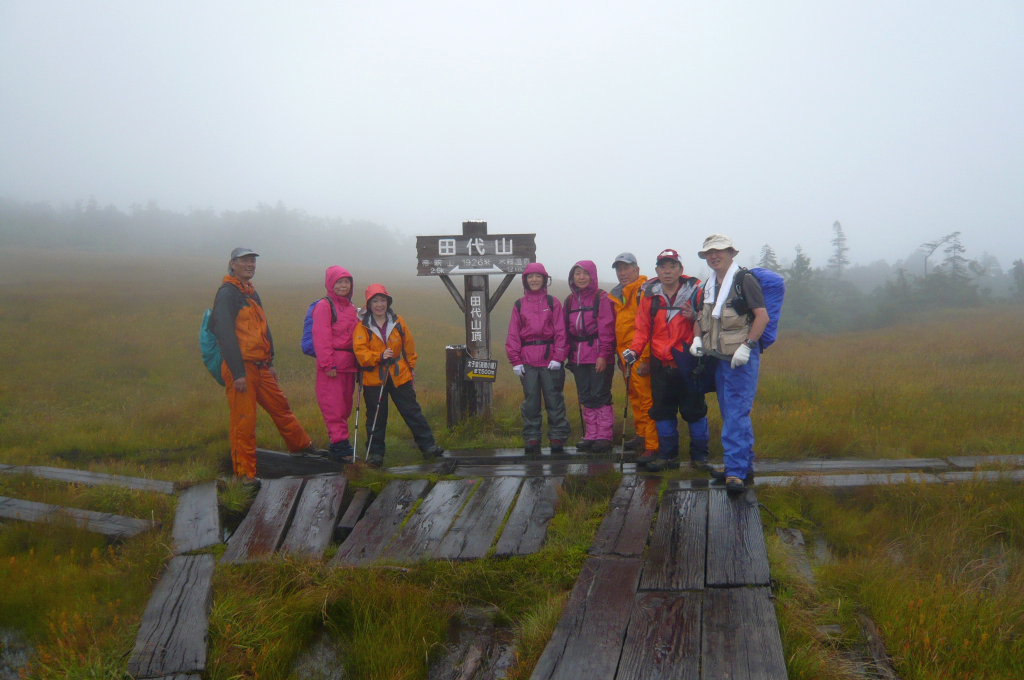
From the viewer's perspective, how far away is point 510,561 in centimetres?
448

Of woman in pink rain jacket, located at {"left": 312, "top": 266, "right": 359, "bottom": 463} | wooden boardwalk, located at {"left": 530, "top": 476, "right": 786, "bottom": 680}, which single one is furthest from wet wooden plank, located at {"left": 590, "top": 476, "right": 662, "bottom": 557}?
woman in pink rain jacket, located at {"left": 312, "top": 266, "right": 359, "bottom": 463}

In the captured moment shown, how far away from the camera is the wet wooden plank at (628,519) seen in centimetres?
430

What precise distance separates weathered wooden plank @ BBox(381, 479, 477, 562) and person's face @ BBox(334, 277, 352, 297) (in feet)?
9.19

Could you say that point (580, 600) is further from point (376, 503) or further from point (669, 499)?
point (376, 503)

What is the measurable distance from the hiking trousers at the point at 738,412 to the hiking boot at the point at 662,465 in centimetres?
85

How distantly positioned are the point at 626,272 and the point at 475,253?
2664mm

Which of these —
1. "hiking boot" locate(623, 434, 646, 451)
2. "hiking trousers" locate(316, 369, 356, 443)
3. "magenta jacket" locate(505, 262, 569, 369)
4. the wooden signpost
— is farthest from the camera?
the wooden signpost

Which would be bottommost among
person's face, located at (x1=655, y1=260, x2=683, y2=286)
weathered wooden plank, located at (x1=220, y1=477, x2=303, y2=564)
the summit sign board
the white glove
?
weathered wooden plank, located at (x1=220, y1=477, x2=303, y2=564)

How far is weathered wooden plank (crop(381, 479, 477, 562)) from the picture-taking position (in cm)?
466

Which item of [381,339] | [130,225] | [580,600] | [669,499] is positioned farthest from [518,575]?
[130,225]

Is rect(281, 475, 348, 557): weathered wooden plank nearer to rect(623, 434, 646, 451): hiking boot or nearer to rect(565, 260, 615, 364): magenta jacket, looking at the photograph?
rect(565, 260, 615, 364): magenta jacket

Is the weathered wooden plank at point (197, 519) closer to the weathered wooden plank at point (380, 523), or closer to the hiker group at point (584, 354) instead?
the hiker group at point (584, 354)

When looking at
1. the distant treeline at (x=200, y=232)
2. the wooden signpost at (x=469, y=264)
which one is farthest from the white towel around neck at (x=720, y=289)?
the distant treeline at (x=200, y=232)

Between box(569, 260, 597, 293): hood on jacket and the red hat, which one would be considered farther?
box(569, 260, 597, 293): hood on jacket
